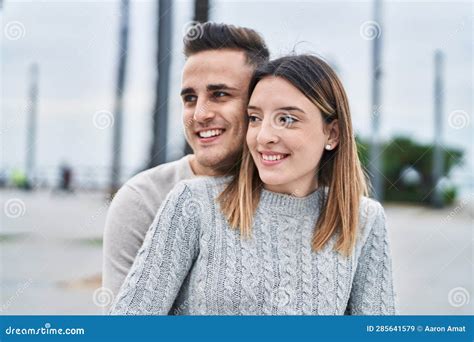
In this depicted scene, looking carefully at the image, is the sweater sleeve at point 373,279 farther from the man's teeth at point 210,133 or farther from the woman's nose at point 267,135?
the man's teeth at point 210,133

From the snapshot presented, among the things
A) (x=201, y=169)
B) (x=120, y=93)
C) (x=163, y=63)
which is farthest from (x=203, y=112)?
(x=120, y=93)

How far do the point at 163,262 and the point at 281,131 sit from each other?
0.55 m

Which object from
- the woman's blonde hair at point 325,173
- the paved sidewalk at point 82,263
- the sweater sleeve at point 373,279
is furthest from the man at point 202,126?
the paved sidewalk at point 82,263

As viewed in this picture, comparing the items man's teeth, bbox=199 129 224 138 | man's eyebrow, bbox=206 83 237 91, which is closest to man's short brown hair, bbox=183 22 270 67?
man's eyebrow, bbox=206 83 237 91

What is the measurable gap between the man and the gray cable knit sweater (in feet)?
1.06

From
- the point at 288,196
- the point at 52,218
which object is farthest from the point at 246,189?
the point at 52,218

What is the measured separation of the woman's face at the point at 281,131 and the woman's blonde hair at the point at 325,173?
4 centimetres

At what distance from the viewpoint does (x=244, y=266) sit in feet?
7.14

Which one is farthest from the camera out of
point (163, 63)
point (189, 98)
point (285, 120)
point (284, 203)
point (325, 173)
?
point (163, 63)

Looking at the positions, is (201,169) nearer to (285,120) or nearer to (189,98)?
(189,98)

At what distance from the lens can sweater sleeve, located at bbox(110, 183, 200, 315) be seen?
2088 mm

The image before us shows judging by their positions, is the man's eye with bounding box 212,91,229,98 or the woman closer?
the woman

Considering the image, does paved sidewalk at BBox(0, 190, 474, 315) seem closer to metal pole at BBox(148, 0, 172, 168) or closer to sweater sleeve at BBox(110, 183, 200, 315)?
metal pole at BBox(148, 0, 172, 168)
